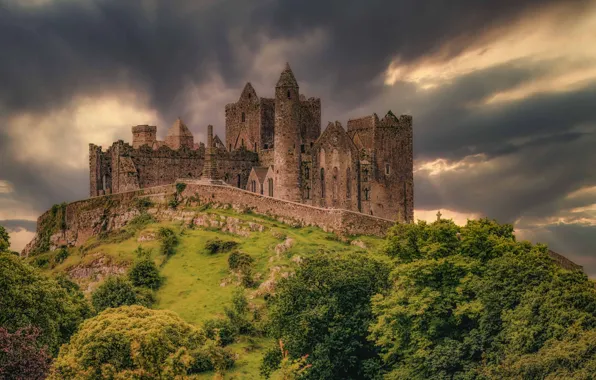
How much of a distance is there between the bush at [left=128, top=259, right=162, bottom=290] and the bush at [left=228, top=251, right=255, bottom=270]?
6.81 metres

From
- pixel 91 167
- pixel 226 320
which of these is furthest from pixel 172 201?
pixel 226 320

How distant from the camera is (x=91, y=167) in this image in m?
102

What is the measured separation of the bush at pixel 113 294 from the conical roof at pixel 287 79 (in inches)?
1147

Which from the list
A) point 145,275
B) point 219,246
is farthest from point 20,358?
point 219,246

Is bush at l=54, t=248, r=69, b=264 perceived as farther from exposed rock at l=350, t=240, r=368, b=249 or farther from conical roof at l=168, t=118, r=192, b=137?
exposed rock at l=350, t=240, r=368, b=249

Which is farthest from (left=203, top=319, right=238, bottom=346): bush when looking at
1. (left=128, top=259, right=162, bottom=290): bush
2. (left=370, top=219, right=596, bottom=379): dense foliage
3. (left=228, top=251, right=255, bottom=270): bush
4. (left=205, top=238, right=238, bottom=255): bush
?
(left=205, top=238, right=238, bottom=255): bush

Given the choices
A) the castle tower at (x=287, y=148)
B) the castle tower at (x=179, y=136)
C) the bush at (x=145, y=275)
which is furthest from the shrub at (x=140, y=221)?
the castle tower at (x=179, y=136)

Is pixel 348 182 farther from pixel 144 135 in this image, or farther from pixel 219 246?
pixel 144 135

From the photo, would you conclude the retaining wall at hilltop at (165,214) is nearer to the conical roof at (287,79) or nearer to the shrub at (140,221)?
the shrub at (140,221)

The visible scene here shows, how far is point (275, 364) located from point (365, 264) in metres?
9.51

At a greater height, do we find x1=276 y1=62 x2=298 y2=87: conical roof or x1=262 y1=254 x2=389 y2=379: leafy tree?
x1=276 y1=62 x2=298 y2=87: conical roof

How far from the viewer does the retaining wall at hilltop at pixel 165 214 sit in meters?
83.9

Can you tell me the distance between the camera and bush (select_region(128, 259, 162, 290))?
77562 millimetres

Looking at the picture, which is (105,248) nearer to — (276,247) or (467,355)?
(276,247)
